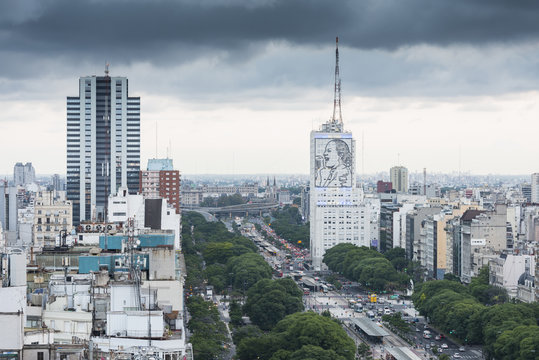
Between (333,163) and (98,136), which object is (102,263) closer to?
(98,136)

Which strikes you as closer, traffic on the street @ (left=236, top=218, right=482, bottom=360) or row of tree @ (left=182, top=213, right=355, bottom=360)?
row of tree @ (left=182, top=213, right=355, bottom=360)

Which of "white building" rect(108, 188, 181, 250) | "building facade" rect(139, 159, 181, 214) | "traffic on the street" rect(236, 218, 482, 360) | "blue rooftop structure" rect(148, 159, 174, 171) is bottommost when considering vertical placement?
"traffic on the street" rect(236, 218, 482, 360)

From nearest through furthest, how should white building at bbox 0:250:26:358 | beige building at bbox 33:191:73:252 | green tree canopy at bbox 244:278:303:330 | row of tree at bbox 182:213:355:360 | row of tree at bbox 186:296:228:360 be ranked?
white building at bbox 0:250:26:358 → row of tree at bbox 186:296:228:360 → row of tree at bbox 182:213:355:360 → green tree canopy at bbox 244:278:303:330 → beige building at bbox 33:191:73:252

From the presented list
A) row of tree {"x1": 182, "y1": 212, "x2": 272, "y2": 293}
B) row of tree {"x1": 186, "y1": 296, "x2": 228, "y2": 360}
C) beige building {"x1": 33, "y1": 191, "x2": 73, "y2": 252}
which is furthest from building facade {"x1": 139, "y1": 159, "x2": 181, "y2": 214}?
row of tree {"x1": 186, "y1": 296, "x2": 228, "y2": 360}

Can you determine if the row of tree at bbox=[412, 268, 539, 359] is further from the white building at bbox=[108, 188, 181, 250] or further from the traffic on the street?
the white building at bbox=[108, 188, 181, 250]

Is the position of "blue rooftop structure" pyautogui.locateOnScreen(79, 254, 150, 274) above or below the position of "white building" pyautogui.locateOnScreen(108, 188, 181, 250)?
below

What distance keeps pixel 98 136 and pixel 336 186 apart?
141 feet

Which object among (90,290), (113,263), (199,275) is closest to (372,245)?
(199,275)

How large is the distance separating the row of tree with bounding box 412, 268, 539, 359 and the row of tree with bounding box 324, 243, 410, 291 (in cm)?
1408

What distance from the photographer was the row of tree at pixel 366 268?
412 ft

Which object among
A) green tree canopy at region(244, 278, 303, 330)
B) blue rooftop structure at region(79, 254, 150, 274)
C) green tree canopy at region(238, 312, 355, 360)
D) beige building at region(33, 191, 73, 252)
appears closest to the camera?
blue rooftop structure at region(79, 254, 150, 274)

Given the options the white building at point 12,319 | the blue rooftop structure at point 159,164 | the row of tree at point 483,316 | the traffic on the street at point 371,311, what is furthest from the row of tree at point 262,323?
the blue rooftop structure at point 159,164

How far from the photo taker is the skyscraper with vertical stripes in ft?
529

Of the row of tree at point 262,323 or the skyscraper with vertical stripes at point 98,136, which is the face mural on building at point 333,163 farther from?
the row of tree at point 262,323
